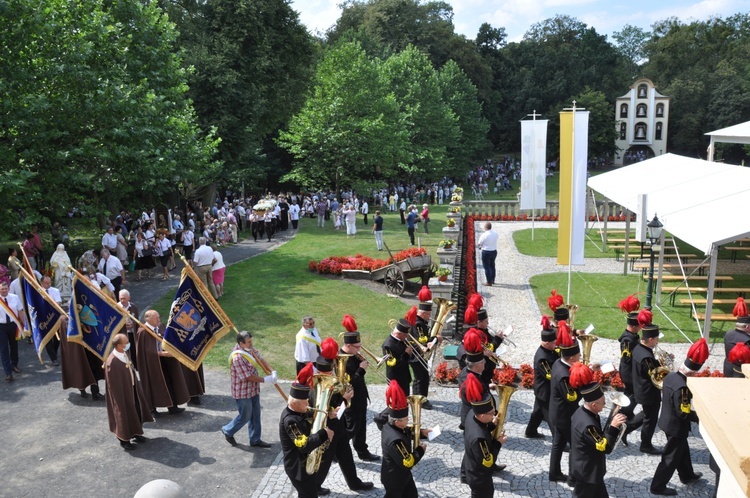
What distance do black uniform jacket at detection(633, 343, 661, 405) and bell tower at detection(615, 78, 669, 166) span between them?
230 feet

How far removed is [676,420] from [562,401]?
135 centimetres

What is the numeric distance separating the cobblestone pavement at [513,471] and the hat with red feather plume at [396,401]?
2.01m

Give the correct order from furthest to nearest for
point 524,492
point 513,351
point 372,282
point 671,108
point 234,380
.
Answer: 1. point 671,108
2. point 372,282
3. point 513,351
4. point 234,380
5. point 524,492

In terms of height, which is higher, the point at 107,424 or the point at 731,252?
the point at 731,252

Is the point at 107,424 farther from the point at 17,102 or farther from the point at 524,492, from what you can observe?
the point at 17,102

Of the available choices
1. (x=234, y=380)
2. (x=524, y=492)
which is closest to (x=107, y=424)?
(x=234, y=380)

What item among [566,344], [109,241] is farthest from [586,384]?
[109,241]

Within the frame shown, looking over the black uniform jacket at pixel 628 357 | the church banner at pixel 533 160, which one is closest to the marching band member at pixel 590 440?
the black uniform jacket at pixel 628 357

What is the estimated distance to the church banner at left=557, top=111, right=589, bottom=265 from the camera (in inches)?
619

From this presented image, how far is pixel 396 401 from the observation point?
6.75m

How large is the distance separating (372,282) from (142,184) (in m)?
8.31

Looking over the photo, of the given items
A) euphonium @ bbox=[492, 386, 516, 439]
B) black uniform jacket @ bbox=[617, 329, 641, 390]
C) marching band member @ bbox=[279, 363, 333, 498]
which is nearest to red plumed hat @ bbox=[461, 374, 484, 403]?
euphonium @ bbox=[492, 386, 516, 439]

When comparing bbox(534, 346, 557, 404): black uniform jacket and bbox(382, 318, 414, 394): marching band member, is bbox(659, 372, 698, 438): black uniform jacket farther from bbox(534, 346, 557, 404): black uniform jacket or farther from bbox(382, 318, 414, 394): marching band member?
bbox(382, 318, 414, 394): marching band member

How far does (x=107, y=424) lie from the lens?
34.4 feet
